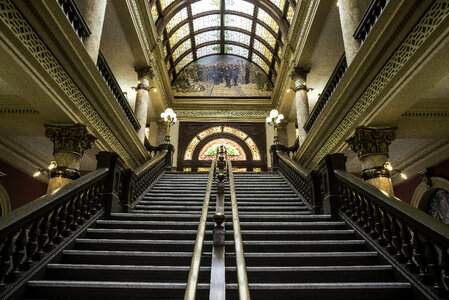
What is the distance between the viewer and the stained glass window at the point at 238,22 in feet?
52.3

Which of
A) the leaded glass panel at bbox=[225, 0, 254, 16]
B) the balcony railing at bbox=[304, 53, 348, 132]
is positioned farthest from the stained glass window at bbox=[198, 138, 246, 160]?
the balcony railing at bbox=[304, 53, 348, 132]

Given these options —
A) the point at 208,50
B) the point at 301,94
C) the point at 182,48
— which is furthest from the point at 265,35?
the point at 301,94

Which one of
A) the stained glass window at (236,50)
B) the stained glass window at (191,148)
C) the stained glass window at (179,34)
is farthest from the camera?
the stained glass window at (236,50)

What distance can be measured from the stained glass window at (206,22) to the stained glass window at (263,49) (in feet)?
7.25

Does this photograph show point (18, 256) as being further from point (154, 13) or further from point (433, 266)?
point (154, 13)

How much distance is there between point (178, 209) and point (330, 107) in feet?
14.6

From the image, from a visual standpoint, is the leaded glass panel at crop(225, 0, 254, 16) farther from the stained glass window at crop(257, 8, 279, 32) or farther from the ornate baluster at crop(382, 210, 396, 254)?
the ornate baluster at crop(382, 210, 396, 254)

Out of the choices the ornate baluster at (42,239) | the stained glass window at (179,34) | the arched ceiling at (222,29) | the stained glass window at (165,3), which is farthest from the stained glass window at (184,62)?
the ornate baluster at (42,239)

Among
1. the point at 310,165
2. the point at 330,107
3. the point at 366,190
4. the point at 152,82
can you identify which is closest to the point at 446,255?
the point at 366,190

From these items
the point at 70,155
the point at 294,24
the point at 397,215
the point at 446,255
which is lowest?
the point at 446,255

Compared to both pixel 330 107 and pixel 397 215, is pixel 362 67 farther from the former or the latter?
pixel 397 215

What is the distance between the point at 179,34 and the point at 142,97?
5.61 meters

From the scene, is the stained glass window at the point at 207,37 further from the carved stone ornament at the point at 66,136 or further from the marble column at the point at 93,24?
the carved stone ornament at the point at 66,136

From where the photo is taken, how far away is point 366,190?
146 inches
